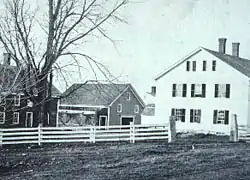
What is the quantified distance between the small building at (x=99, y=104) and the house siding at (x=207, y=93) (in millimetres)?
832

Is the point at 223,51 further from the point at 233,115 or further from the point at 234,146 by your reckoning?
the point at 234,146

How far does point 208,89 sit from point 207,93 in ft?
0.33

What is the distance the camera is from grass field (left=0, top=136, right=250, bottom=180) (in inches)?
226

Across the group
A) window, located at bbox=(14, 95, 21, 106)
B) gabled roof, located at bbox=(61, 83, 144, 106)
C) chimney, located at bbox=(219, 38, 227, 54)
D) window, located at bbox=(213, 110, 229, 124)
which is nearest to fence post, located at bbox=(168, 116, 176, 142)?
window, located at bbox=(213, 110, 229, 124)

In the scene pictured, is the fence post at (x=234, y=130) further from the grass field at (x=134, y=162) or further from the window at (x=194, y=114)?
the window at (x=194, y=114)

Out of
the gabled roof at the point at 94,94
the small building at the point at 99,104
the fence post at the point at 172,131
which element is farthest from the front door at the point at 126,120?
the fence post at the point at 172,131

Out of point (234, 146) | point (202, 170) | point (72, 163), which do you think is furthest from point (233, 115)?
point (72, 163)

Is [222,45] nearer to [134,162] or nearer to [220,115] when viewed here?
[220,115]

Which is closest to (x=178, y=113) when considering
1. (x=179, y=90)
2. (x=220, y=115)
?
(x=179, y=90)

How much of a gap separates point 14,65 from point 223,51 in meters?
3.07

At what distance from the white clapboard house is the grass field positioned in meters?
0.53

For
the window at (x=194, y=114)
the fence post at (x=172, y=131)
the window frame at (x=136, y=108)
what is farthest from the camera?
the fence post at (x=172, y=131)

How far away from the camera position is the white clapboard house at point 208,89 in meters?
6.64

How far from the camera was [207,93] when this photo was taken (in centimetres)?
731
